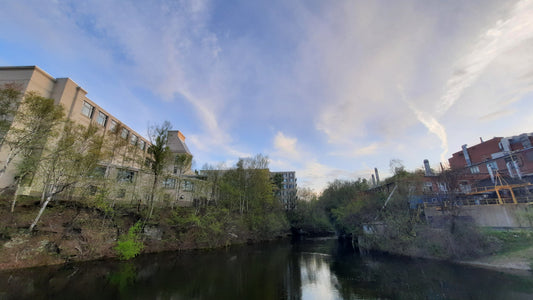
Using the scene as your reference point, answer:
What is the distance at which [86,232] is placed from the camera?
20.3 meters

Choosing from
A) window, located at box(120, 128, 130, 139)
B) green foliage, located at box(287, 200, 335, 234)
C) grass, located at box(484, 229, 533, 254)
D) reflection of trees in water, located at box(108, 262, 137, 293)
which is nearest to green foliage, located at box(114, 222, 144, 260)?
reflection of trees in water, located at box(108, 262, 137, 293)

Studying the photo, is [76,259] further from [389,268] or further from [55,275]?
[389,268]

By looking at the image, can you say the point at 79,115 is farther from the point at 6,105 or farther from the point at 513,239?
the point at 513,239

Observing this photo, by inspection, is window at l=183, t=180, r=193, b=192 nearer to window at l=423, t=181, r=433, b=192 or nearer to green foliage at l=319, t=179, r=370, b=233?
green foliage at l=319, t=179, r=370, b=233

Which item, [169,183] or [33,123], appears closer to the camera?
[33,123]

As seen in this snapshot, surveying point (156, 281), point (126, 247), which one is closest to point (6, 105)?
point (126, 247)

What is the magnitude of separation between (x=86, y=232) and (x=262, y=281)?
19.0 metres

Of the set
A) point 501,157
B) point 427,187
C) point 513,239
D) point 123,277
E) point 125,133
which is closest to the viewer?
point 123,277

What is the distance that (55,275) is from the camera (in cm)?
1466

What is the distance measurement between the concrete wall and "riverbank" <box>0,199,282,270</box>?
98.5 ft

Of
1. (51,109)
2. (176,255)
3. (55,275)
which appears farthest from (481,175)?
(51,109)

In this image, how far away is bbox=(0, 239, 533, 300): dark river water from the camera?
1198 cm

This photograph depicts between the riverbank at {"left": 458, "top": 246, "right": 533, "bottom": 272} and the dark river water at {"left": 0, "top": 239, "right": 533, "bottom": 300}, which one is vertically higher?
the riverbank at {"left": 458, "top": 246, "right": 533, "bottom": 272}

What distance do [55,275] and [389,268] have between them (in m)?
27.4
